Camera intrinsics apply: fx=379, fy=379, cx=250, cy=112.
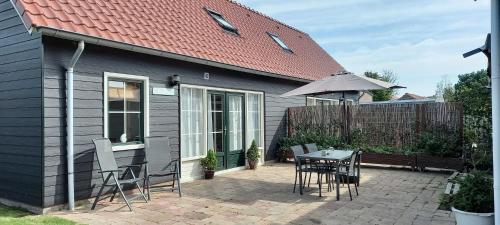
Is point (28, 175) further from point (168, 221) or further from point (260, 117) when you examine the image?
point (260, 117)

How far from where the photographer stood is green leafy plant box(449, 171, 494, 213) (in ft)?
12.9

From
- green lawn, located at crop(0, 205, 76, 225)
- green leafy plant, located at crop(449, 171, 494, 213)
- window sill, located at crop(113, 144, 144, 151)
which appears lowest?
green lawn, located at crop(0, 205, 76, 225)

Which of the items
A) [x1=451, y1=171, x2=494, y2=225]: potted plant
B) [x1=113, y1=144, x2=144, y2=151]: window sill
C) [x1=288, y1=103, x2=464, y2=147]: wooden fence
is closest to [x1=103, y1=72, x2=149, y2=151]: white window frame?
[x1=113, y1=144, x2=144, y2=151]: window sill

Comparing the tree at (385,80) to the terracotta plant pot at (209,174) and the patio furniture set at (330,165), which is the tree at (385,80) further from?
the patio furniture set at (330,165)

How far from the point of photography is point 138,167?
6.82 metres

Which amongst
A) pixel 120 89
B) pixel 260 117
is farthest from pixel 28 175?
pixel 260 117

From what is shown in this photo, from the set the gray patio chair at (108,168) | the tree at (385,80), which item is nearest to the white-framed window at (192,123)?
the gray patio chair at (108,168)

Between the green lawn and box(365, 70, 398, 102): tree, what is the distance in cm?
2295

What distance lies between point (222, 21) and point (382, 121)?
17.6 feet

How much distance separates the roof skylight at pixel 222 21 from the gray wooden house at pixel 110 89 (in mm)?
326

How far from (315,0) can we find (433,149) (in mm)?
6358

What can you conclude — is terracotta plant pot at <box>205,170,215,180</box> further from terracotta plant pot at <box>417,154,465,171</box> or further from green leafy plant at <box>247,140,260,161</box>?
terracotta plant pot at <box>417,154,465,171</box>

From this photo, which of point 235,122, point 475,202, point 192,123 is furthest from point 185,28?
point 475,202

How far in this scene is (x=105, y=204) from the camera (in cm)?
590
